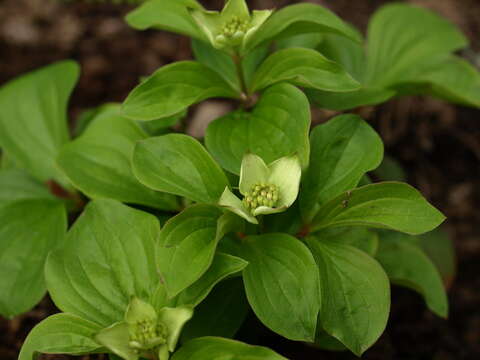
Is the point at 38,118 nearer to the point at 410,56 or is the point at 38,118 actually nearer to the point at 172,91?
the point at 172,91

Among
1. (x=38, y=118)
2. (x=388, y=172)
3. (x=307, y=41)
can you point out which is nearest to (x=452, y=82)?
(x=388, y=172)

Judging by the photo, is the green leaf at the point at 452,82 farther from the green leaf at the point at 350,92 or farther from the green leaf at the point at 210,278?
the green leaf at the point at 210,278

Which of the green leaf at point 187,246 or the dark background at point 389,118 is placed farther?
the dark background at point 389,118

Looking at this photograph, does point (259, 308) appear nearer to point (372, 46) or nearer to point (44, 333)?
point (44, 333)

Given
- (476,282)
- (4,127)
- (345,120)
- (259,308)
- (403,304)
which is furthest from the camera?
(476,282)

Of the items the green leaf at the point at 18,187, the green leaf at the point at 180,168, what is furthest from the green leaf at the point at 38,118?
the green leaf at the point at 180,168

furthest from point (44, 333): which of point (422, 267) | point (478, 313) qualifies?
point (478, 313)
